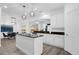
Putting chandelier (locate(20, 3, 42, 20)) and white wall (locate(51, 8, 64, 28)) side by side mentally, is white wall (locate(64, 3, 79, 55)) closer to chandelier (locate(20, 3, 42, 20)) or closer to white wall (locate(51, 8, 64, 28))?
white wall (locate(51, 8, 64, 28))

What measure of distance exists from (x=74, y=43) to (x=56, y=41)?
1507 mm

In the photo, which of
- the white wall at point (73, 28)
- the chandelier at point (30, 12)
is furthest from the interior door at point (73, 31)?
the chandelier at point (30, 12)

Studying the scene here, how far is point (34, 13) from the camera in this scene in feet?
13.3

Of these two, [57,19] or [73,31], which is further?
[57,19]

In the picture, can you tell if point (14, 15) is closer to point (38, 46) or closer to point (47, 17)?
point (47, 17)

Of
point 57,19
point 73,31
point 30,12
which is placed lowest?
point 73,31

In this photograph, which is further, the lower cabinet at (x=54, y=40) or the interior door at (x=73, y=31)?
the lower cabinet at (x=54, y=40)

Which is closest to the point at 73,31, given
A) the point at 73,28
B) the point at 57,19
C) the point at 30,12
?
the point at 73,28

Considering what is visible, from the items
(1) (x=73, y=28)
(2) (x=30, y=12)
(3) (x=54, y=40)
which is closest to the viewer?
(1) (x=73, y=28)

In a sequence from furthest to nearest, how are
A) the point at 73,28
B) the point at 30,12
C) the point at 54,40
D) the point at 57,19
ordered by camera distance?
the point at 54,40 < the point at 57,19 < the point at 30,12 < the point at 73,28

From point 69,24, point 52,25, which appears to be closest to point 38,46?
point 69,24

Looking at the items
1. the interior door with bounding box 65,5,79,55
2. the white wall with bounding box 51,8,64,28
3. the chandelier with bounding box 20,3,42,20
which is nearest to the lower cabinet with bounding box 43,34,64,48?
the white wall with bounding box 51,8,64,28

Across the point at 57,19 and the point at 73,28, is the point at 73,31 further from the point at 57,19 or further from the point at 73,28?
the point at 57,19

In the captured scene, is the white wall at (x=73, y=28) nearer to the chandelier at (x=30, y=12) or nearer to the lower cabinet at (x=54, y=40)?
the lower cabinet at (x=54, y=40)
